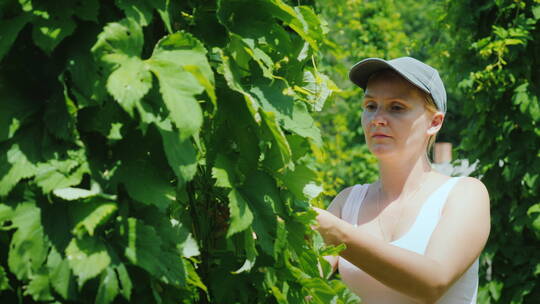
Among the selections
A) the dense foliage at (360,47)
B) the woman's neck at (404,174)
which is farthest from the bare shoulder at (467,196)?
the dense foliage at (360,47)

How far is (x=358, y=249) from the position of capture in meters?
1.98

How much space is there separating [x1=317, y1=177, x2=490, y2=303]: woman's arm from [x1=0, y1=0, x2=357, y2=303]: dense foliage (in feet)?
1.28

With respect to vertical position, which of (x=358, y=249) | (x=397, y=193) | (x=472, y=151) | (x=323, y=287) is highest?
(x=323, y=287)

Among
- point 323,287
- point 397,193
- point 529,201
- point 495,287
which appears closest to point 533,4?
point 529,201

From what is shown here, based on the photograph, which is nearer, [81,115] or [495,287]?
[81,115]

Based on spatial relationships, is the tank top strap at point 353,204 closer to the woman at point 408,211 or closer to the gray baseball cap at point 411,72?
the woman at point 408,211

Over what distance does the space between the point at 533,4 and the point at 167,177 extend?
3956 mm

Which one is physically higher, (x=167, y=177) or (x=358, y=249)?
(x=167, y=177)

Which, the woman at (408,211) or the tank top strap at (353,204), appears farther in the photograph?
the tank top strap at (353,204)

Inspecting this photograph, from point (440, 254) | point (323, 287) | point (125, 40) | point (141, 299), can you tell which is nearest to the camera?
point (125, 40)

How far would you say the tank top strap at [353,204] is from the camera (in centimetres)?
268

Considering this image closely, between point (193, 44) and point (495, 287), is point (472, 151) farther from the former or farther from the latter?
point (193, 44)

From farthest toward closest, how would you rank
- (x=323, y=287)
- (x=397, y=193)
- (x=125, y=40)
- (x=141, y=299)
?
(x=397, y=193) < (x=323, y=287) < (x=141, y=299) < (x=125, y=40)

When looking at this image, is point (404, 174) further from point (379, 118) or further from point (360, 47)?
point (360, 47)
